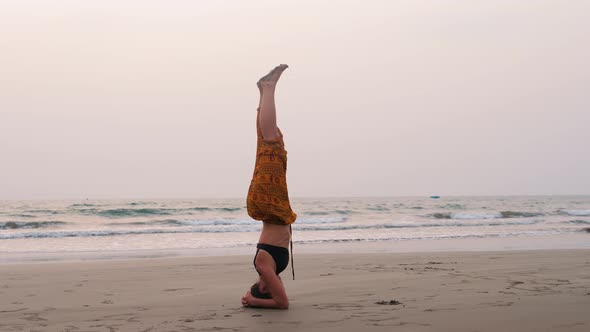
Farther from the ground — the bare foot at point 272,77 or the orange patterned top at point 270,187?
the bare foot at point 272,77

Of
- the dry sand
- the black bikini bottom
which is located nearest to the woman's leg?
the black bikini bottom

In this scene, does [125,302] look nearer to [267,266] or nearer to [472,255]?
[267,266]

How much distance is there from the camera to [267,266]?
5008mm

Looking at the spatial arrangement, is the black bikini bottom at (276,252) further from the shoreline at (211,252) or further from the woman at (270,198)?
the shoreline at (211,252)

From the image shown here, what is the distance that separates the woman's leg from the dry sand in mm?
1472

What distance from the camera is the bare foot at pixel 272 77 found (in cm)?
506

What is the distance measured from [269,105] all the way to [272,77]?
26cm

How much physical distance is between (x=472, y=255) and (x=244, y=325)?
25.0ft

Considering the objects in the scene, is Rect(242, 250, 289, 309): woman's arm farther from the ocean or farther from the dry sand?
the ocean

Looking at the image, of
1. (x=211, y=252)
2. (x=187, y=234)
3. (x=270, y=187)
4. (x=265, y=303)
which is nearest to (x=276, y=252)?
(x=265, y=303)

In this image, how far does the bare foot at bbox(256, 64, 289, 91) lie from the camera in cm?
506

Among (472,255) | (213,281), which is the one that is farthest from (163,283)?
(472,255)

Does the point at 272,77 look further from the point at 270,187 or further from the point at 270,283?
the point at 270,283

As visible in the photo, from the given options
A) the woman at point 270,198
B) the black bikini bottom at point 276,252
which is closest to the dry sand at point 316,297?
the woman at point 270,198
